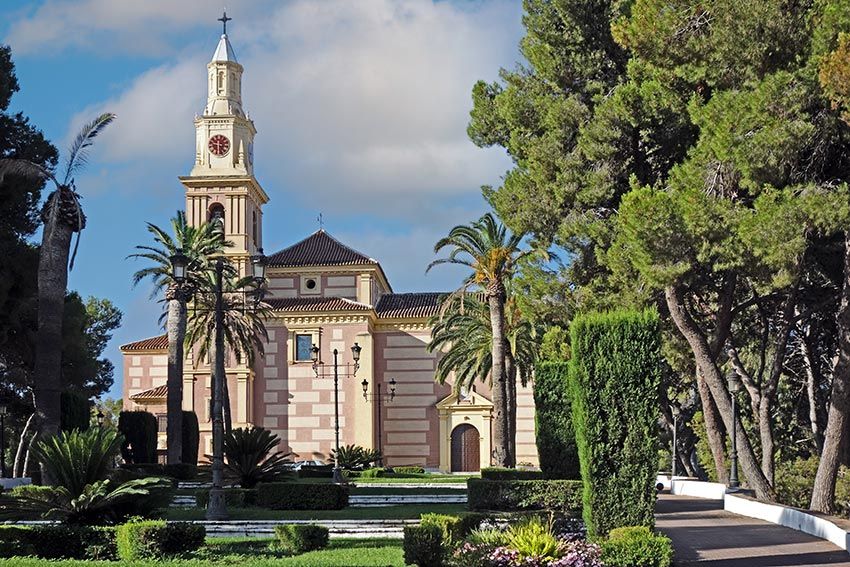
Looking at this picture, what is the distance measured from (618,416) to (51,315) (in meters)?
13.9

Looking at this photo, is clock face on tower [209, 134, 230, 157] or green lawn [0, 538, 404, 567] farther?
clock face on tower [209, 134, 230, 157]

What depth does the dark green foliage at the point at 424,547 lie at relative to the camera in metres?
13.6

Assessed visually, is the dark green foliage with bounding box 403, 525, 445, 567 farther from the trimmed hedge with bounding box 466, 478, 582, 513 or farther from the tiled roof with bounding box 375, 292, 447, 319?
the tiled roof with bounding box 375, 292, 447, 319

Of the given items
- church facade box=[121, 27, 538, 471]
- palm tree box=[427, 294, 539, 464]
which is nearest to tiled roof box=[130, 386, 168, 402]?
church facade box=[121, 27, 538, 471]

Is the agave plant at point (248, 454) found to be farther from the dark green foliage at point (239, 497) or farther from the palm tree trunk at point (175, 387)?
the palm tree trunk at point (175, 387)

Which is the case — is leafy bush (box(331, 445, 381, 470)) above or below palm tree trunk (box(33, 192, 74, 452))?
below

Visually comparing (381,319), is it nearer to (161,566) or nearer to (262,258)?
(262,258)

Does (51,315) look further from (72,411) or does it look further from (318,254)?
(318,254)

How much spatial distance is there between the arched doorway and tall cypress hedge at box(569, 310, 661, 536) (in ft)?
127

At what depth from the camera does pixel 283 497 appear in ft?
81.3

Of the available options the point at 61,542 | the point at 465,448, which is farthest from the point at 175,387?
the point at 61,542

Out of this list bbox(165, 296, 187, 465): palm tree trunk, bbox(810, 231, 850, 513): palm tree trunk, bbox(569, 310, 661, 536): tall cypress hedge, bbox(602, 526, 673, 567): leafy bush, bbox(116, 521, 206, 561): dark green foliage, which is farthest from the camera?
bbox(165, 296, 187, 465): palm tree trunk

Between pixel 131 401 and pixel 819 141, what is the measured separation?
42143mm

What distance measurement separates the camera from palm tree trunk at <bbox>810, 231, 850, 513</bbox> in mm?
19766
